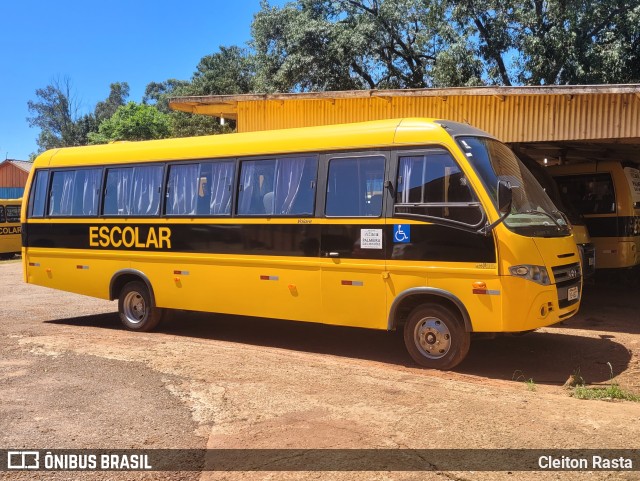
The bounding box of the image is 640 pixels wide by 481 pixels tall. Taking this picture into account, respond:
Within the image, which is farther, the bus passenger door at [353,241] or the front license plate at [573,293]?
the bus passenger door at [353,241]

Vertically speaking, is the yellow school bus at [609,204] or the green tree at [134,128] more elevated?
the green tree at [134,128]

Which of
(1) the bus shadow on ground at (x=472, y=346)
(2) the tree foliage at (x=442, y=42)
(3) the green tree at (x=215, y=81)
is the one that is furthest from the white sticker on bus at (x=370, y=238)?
(3) the green tree at (x=215, y=81)

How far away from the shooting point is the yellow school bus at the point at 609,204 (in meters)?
11.8

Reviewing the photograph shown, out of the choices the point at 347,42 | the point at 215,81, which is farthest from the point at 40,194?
the point at 215,81

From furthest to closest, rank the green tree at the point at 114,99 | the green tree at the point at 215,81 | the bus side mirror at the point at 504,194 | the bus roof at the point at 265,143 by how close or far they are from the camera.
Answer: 1. the green tree at the point at 114,99
2. the green tree at the point at 215,81
3. the bus roof at the point at 265,143
4. the bus side mirror at the point at 504,194

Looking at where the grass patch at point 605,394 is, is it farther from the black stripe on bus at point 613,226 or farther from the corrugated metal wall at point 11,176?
the corrugated metal wall at point 11,176

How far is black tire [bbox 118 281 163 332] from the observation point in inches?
380

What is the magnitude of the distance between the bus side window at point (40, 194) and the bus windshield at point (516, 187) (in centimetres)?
726

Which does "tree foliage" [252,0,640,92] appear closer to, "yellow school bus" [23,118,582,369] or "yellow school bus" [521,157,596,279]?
"yellow school bus" [521,157,596,279]

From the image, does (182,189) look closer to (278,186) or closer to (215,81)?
(278,186)

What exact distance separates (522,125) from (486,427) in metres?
7.23

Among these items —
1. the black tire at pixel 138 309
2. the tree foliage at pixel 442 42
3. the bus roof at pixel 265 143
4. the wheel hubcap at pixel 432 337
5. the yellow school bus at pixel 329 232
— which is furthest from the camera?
the tree foliage at pixel 442 42

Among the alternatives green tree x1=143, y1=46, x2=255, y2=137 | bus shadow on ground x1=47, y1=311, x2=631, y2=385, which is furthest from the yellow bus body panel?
green tree x1=143, y1=46, x2=255, y2=137

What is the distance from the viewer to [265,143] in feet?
27.5
